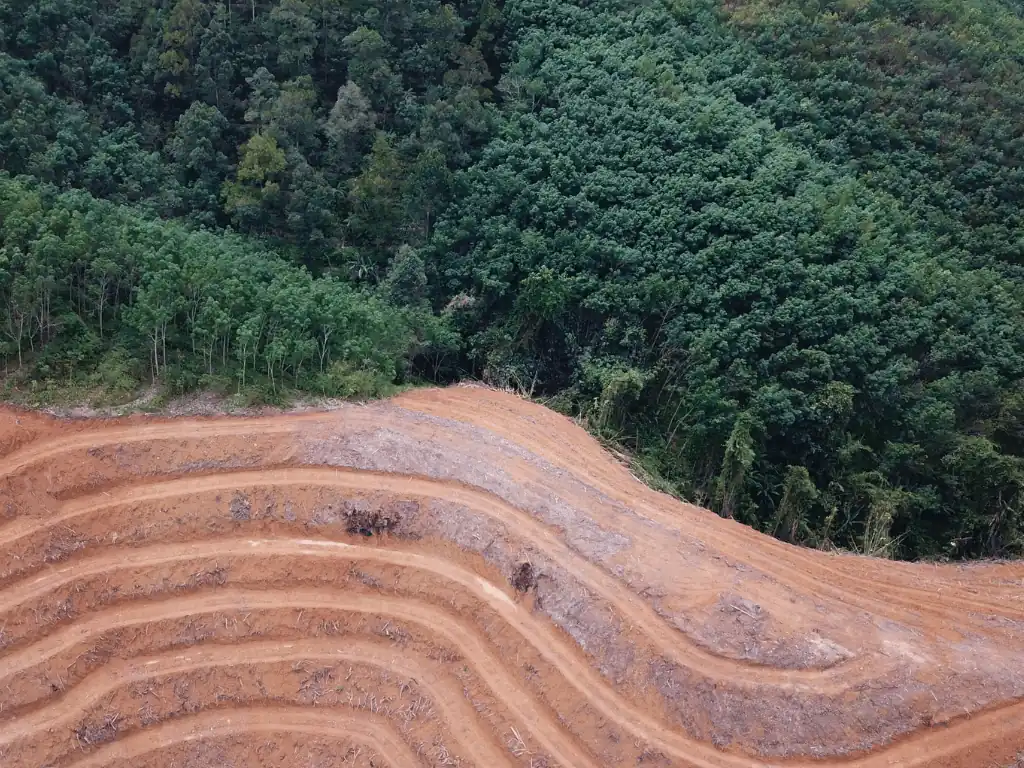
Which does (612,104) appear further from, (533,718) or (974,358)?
(533,718)

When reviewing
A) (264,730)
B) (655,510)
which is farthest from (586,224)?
(264,730)

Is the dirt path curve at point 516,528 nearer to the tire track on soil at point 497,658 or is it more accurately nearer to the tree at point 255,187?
the tire track on soil at point 497,658

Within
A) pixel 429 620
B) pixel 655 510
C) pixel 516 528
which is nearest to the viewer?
pixel 429 620

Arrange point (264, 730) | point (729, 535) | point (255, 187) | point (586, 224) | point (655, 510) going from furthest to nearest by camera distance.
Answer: point (255, 187), point (586, 224), point (655, 510), point (729, 535), point (264, 730)

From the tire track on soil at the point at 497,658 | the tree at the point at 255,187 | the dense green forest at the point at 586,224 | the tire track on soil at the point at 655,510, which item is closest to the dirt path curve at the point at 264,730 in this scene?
the tire track on soil at the point at 497,658

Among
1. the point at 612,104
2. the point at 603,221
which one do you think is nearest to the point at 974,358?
the point at 603,221

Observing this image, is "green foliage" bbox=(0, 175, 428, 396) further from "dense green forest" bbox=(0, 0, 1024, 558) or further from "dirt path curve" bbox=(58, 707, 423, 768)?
"dirt path curve" bbox=(58, 707, 423, 768)

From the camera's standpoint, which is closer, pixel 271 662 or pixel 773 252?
pixel 271 662

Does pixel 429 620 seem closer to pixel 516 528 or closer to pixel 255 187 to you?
pixel 516 528
